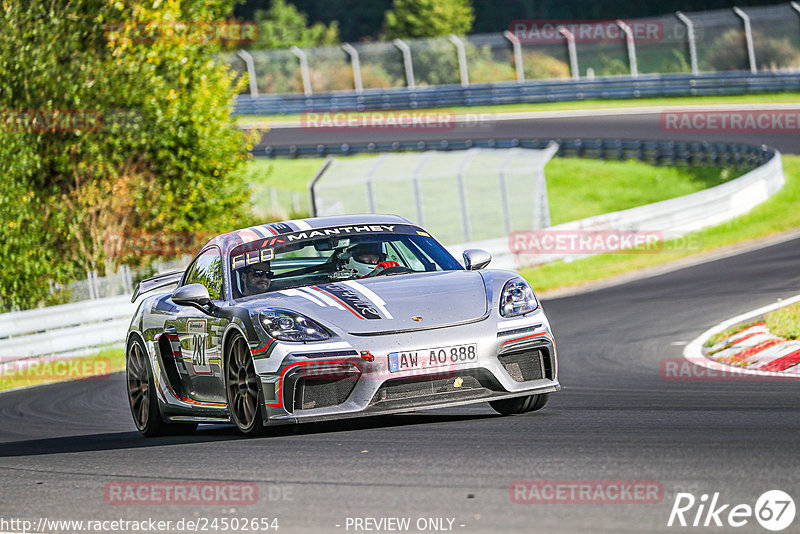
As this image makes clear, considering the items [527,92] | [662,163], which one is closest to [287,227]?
[662,163]

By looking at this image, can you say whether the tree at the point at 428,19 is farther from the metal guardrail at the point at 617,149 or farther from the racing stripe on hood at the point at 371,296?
the racing stripe on hood at the point at 371,296

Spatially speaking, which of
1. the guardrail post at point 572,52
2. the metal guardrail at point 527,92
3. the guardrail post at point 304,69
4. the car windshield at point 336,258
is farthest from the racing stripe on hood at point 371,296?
the guardrail post at point 304,69

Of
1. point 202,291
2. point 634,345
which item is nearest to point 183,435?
point 202,291

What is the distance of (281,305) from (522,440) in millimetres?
1711

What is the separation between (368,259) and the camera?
840cm

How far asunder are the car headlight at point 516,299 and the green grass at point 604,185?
21.7 metres

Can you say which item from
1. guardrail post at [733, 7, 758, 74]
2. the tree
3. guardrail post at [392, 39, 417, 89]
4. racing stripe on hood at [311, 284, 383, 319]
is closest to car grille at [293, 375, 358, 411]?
racing stripe on hood at [311, 284, 383, 319]

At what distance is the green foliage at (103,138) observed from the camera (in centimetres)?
2139

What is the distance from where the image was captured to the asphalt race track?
5.09m

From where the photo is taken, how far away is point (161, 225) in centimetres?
2425

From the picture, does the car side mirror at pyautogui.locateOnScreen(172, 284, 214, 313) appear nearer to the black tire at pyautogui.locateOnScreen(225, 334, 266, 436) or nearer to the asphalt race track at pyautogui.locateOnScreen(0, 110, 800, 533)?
the black tire at pyautogui.locateOnScreen(225, 334, 266, 436)

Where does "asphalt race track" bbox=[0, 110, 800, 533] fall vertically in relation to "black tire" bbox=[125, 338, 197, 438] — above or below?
above

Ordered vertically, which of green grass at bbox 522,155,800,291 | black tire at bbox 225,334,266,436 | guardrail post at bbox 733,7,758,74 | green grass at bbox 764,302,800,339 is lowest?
green grass at bbox 522,155,800,291

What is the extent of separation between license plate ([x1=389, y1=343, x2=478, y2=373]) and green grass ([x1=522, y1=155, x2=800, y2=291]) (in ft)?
42.5
